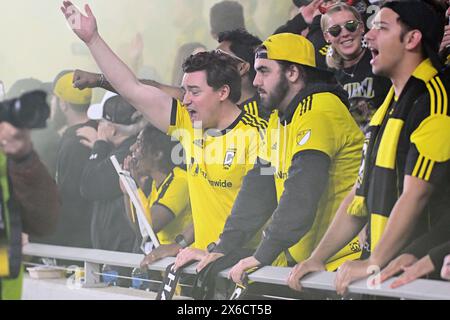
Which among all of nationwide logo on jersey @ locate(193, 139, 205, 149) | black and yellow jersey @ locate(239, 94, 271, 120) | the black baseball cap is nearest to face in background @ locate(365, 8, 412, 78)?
black and yellow jersey @ locate(239, 94, 271, 120)

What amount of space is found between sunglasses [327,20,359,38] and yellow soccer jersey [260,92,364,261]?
0.20 meters

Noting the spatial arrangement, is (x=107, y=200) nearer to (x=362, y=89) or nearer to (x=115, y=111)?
(x=115, y=111)

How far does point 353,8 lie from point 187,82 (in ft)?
2.29

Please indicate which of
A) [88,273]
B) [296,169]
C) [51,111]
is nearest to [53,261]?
[88,273]

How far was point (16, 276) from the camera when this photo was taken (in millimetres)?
3281

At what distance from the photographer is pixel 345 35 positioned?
2.97 metres

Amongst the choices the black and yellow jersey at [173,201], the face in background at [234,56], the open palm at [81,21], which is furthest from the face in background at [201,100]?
the open palm at [81,21]

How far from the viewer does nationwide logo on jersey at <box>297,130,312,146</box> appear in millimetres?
3000

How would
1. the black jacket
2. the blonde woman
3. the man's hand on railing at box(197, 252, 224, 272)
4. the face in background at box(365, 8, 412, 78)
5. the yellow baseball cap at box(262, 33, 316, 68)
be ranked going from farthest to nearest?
the black jacket, the man's hand on railing at box(197, 252, 224, 272), the yellow baseball cap at box(262, 33, 316, 68), the blonde woman, the face in background at box(365, 8, 412, 78)

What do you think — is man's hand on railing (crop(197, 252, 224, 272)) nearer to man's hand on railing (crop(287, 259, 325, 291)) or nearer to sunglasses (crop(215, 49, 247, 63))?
man's hand on railing (crop(287, 259, 325, 291))

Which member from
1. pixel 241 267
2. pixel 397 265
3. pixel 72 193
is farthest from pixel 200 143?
pixel 397 265

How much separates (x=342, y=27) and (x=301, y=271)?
79 cm

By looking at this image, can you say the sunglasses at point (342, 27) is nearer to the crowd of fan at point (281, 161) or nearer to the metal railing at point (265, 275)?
the crowd of fan at point (281, 161)

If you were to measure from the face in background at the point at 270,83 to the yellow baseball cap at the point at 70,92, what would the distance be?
0.76 meters
